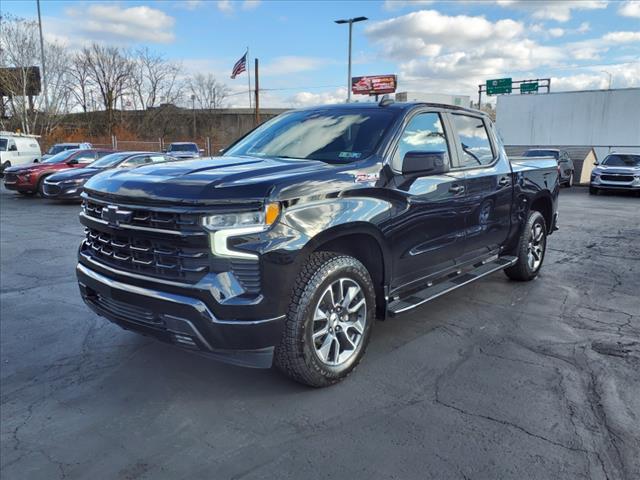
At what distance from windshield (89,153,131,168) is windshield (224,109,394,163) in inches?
461

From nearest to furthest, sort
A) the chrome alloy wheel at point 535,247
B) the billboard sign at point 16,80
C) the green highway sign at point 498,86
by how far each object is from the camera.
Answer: the chrome alloy wheel at point 535,247, the billboard sign at point 16,80, the green highway sign at point 498,86

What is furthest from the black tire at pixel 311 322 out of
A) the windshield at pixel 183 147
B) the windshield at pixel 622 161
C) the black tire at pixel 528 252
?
the windshield at pixel 183 147

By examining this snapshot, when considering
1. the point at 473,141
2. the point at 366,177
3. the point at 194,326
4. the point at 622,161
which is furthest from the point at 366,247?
the point at 622,161

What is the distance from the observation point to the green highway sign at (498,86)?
5136 cm

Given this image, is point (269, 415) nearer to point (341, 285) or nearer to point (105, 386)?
point (341, 285)

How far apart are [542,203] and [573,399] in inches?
143

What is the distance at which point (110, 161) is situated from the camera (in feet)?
50.5

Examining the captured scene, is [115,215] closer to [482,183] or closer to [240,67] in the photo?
[482,183]

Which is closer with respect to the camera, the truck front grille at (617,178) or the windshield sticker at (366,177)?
the windshield sticker at (366,177)

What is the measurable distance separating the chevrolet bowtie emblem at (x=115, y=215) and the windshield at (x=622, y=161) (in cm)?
2125

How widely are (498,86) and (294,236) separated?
2152 inches

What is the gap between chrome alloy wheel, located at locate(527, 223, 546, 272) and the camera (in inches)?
237

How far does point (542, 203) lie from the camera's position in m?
6.38

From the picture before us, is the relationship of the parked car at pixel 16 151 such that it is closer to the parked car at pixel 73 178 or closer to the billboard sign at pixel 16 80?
the parked car at pixel 73 178
